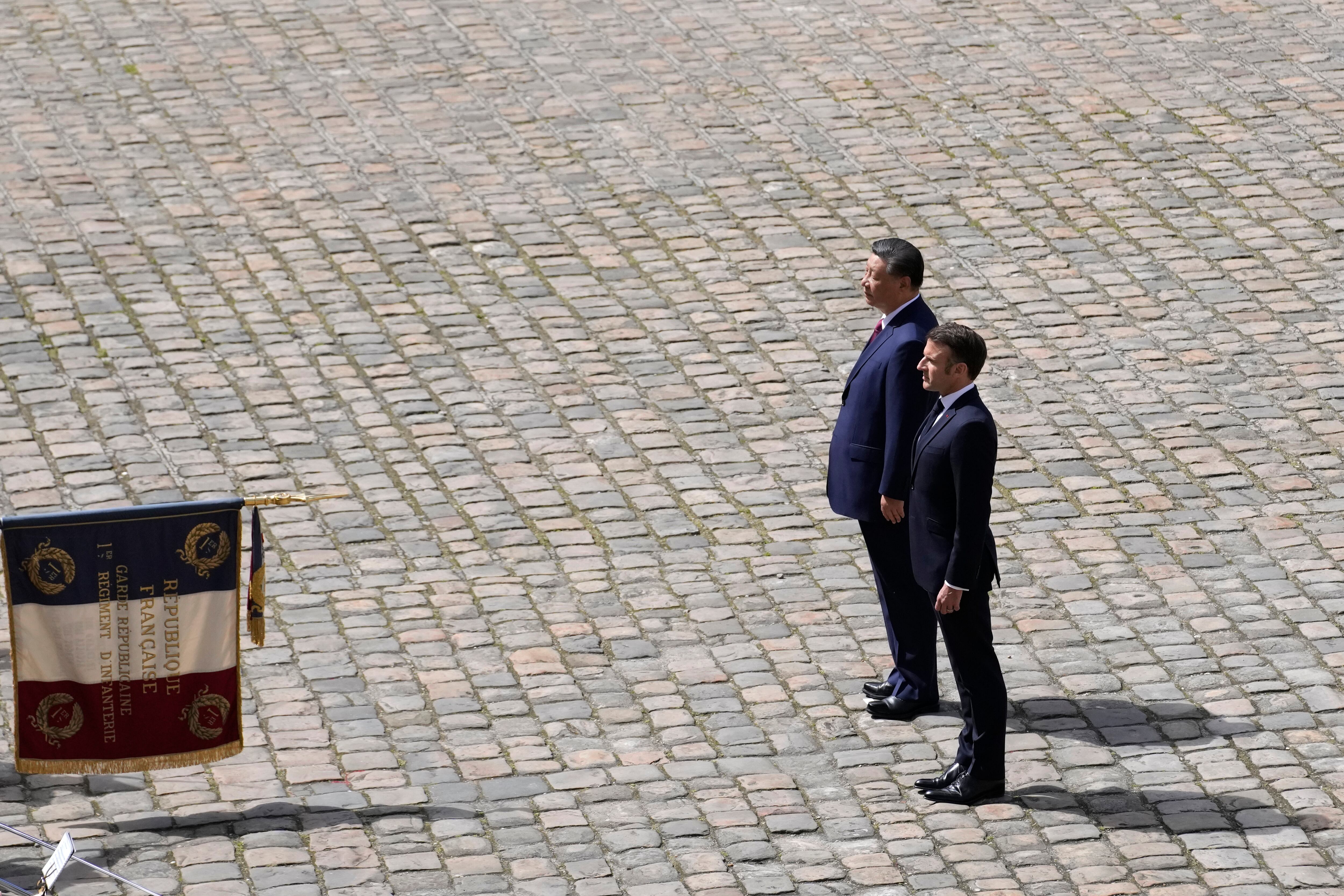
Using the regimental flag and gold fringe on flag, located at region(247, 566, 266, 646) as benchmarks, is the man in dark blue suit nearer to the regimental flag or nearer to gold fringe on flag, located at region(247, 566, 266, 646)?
gold fringe on flag, located at region(247, 566, 266, 646)

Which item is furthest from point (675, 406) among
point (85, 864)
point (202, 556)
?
point (85, 864)

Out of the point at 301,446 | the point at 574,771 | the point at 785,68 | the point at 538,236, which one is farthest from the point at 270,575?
the point at 785,68

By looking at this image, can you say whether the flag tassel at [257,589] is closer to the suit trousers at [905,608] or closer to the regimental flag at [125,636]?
the regimental flag at [125,636]

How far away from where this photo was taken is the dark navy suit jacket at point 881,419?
7.62 metres

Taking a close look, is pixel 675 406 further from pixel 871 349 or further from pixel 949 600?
pixel 949 600

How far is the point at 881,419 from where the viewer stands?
777 cm

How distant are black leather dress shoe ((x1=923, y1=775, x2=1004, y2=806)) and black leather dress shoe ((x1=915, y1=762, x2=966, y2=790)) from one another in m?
0.01

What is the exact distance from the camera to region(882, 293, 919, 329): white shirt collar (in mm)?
7797

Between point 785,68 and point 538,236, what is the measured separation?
341cm

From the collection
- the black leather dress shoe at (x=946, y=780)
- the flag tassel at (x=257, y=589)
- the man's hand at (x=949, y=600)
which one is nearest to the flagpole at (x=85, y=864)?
the flag tassel at (x=257, y=589)

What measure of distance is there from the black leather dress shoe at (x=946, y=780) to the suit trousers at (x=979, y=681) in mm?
64

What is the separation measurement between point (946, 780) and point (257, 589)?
8.92 ft

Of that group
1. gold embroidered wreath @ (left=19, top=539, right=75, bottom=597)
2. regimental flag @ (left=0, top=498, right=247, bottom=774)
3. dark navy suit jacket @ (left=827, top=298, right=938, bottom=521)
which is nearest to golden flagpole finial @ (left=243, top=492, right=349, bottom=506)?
regimental flag @ (left=0, top=498, right=247, bottom=774)

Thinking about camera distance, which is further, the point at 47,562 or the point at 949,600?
the point at 949,600
